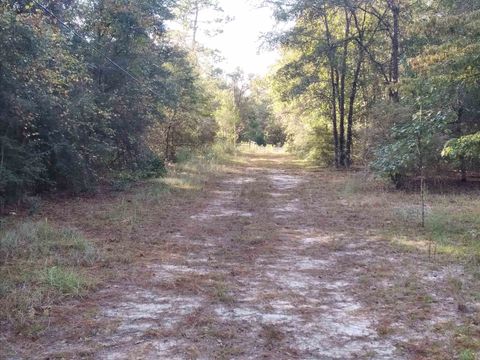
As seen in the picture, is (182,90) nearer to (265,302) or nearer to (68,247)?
(68,247)

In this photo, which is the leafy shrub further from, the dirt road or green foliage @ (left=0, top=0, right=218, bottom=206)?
green foliage @ (left=0, top=0, right=218, bottom=206)

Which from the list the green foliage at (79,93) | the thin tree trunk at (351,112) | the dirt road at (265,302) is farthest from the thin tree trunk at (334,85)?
the dirt road at (265,302)

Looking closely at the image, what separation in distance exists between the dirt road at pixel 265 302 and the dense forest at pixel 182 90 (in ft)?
8.67

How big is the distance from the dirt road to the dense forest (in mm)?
2641

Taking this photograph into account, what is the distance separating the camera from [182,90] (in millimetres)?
20219

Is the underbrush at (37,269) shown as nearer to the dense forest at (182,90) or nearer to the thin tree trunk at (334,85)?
the dense forest at (182,90)

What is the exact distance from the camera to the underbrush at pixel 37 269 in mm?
4438

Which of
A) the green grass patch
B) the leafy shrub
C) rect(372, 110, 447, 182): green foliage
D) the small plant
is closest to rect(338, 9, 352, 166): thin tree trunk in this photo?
rect(372, 110, 447, 182): green foliage

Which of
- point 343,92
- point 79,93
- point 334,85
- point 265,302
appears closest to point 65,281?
point 265,302

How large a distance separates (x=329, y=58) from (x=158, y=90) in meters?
8.03

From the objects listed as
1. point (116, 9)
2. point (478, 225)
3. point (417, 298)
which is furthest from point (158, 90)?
Result: point (417, 298)

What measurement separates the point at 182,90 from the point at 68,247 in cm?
1422

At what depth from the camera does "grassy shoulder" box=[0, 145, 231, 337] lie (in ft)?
15.2

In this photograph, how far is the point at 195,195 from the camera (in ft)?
42.8
